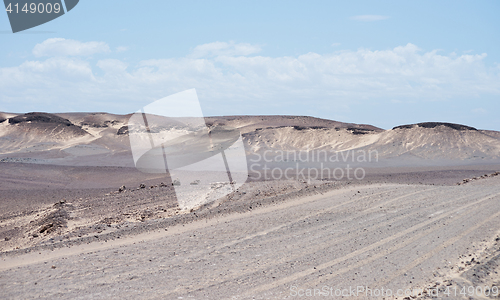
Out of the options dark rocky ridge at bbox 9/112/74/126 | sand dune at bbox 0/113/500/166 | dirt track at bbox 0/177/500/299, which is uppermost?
dark rocky ridge at bbox 9/112/74/126

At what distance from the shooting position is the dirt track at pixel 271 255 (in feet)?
25.6

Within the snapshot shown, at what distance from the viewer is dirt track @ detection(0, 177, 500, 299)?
7816 millimetres

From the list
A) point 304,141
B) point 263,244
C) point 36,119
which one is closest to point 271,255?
point 263,244

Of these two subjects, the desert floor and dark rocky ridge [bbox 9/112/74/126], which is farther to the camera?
dark rocky ridge [bbox 9/112/74/126]

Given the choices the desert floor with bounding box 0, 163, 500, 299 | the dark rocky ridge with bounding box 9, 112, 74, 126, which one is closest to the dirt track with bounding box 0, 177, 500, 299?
the desert floor with bounding box 0, 163, 500, 299

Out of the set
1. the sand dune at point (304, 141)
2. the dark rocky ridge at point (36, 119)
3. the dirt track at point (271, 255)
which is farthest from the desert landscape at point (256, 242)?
the dark rocky ridge at point (36, 119)

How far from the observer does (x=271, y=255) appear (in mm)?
9688

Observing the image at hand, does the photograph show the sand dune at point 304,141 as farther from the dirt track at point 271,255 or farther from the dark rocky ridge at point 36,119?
the dirt track at point 271,255

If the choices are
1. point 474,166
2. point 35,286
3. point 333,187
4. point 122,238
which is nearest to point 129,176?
point 333,187

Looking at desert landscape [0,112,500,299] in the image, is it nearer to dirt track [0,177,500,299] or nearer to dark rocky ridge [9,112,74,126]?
dirt track [0,177,500,299]

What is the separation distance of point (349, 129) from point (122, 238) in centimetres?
5349

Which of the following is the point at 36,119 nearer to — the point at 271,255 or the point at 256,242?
the point at 256,242

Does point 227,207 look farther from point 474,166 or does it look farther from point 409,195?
point 474,166

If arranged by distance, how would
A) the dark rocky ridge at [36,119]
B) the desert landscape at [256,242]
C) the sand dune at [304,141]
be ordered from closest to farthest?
1. the desert landscape at [256,242]
2. the sand dune at [304,141]
3. the dark rocky ridge at [36,119]
